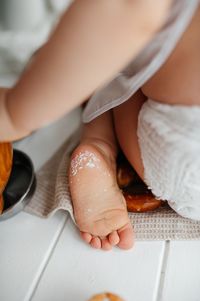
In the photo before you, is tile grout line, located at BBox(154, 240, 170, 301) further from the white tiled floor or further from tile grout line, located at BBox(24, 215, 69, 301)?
tile grout line, located at BBox(24, 215, 69, 301)

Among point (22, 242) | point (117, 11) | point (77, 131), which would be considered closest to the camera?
point (117, 11)

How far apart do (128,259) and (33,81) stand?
30 centimetres

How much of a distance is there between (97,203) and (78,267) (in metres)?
0.10

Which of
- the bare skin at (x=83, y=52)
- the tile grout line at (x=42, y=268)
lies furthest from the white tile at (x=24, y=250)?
the bare skin at (x=83, y=52)

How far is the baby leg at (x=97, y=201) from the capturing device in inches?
22.7

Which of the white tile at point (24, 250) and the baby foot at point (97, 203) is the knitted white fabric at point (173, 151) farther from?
the white tile at point (24, 250)

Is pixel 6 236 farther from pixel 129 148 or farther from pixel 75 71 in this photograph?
pixel 75 71

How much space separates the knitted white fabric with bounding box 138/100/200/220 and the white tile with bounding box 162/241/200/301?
Result: 0.05 m

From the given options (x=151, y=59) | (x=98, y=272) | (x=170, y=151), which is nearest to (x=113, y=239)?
(x=98, y=272)

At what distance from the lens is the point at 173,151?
0.50 meters

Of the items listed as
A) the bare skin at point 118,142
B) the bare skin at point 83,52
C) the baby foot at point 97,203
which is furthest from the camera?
the baby foot at point 97,203

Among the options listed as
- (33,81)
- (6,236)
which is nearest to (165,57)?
(33,81)

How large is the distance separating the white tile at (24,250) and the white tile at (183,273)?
180 mm

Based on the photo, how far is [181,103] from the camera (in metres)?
0.49
